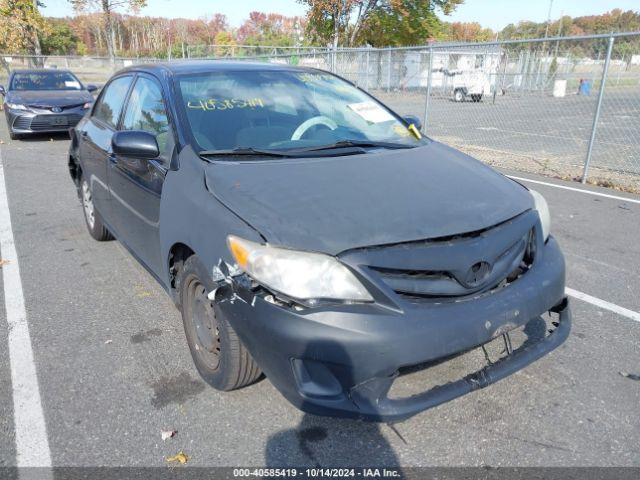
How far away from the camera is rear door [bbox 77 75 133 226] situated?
13.2 feet

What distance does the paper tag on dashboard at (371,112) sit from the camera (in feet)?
11.9

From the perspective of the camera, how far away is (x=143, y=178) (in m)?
3.21

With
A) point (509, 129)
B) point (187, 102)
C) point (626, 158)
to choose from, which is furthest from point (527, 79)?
point (187, 102)

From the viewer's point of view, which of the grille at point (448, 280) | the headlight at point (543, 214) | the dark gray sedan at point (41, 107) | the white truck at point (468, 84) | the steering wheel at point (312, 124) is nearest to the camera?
the grille at point (448, 280)

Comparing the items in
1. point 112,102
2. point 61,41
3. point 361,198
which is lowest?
point 361,198

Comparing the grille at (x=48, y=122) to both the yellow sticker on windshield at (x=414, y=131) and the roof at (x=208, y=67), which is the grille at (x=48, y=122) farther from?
the yellow sticker on windshield at (x=414, y=131)

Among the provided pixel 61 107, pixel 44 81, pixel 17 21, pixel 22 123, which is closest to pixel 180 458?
pixel 61 107

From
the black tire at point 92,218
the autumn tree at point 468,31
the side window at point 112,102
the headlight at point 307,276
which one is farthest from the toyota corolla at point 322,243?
the autumn tree at point 468,31

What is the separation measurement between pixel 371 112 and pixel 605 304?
2.17m

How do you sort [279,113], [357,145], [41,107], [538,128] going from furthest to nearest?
[538,128]
[41,107]
[279,113]
[357,145]

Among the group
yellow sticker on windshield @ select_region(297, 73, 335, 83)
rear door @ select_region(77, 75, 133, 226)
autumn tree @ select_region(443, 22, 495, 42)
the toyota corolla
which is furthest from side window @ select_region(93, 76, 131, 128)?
autumn tree @ select_region(443, 22, 495, 42)

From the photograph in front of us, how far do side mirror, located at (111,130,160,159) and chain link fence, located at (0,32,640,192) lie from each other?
6.45 m

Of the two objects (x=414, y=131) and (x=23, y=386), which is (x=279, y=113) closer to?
(x=414, y=131)

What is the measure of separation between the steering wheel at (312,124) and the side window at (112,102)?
1.56 meters
